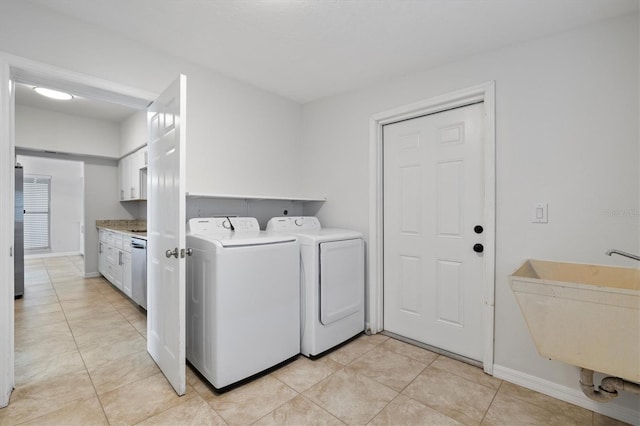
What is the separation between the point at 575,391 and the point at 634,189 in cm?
126

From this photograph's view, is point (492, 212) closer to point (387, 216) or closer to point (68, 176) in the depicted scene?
point (387, 216)

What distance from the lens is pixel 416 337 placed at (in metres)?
2.63

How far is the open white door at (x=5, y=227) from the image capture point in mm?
1650

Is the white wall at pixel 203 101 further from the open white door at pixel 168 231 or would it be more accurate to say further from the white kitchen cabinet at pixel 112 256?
the white kitchen cabinet at pixel 112 256

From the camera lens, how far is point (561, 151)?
189cm

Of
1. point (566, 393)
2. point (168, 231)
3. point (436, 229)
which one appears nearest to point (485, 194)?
point (436, 229)

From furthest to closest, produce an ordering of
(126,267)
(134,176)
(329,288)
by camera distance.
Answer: (134,176)
(126,267)
(329,288)

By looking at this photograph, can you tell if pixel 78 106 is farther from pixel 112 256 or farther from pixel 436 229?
pixel 436 229

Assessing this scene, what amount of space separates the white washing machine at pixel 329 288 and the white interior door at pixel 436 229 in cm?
35

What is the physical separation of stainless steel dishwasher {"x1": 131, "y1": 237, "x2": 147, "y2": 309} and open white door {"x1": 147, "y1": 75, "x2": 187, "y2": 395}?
97 cm

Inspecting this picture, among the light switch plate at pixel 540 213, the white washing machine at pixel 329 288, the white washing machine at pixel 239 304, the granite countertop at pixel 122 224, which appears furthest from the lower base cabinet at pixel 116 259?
the light switch plate at pixel 540 213

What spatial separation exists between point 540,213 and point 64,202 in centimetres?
942

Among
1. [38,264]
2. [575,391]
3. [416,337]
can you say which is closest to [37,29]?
[416,337]

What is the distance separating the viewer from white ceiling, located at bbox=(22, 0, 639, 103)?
5.65ft
